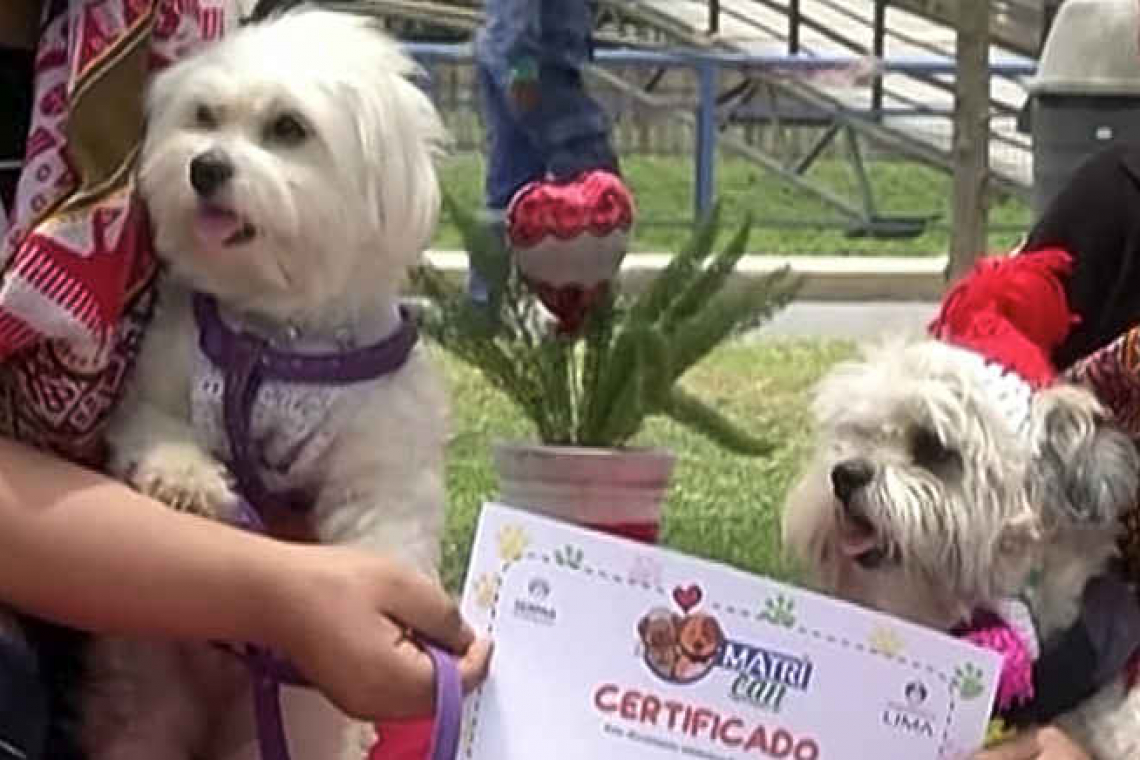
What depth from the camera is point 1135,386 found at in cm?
260

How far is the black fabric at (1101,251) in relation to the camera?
2.80m

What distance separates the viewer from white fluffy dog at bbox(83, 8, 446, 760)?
222 centimetres

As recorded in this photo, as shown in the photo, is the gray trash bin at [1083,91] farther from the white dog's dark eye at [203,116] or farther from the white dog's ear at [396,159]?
the white dog's dark eye at [203,116]

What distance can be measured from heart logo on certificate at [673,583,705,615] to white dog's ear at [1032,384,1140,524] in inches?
25.1

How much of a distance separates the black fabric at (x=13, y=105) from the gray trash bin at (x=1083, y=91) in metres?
4.43

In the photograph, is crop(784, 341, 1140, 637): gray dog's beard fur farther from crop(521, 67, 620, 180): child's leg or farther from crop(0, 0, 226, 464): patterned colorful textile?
crop(521, 67, 620, 180): child's leg

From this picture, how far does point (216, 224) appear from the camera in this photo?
7.21ft

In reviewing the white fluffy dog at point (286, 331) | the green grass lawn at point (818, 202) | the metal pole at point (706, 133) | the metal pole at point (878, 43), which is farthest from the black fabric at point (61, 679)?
the metal pole at point (878, 43)

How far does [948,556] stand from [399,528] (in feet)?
1.83

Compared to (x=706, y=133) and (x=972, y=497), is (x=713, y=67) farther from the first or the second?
(x=972, y=497)

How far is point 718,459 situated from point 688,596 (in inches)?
163

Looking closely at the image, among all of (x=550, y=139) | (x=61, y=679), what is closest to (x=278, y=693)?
(x=61, y=679)

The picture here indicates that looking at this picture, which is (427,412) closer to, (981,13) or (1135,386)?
(1135,386)

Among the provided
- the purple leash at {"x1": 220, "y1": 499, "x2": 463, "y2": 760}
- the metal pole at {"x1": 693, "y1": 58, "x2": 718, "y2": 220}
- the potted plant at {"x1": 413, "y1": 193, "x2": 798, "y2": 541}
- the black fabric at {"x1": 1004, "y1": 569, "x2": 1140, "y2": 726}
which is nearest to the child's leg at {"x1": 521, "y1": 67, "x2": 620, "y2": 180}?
the potted plant at {"x1": 413, "y1": 193, "x2": 798, "y2": 541}
